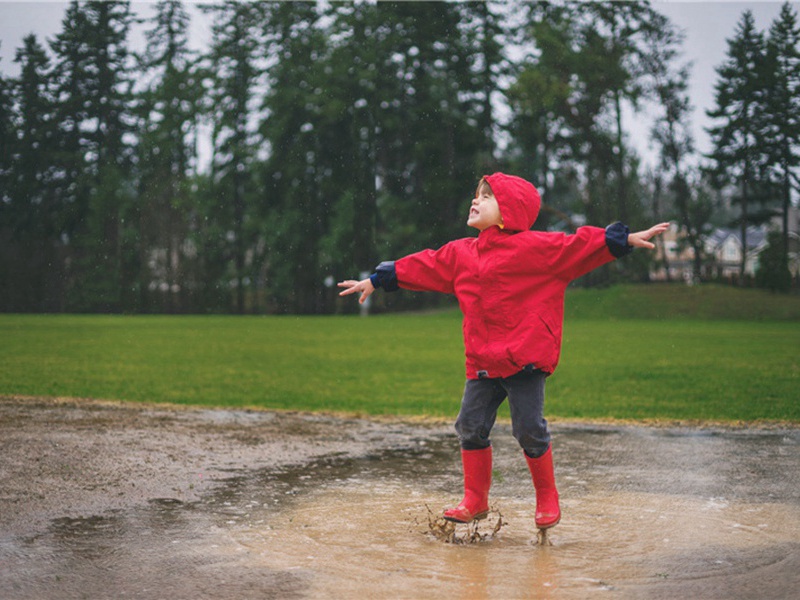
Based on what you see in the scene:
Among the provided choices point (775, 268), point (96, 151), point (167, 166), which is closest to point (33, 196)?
point (96, 151)

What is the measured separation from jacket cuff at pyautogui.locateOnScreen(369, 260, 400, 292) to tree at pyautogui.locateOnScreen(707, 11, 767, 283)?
4082 centimetres

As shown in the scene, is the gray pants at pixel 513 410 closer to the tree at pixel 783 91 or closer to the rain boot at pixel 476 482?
the rain boot at pixel 476 482

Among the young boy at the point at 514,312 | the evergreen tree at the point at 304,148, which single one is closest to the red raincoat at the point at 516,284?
the young boy at the point at 514,312

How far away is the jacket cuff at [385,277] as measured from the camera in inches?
196

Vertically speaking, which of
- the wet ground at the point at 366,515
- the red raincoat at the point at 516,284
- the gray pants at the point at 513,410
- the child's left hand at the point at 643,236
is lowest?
the wet ground at the point at 366,515

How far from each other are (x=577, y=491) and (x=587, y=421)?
3.84 m

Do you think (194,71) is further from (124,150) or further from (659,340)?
(659,340)

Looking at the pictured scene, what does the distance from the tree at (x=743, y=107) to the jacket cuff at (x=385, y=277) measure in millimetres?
40816

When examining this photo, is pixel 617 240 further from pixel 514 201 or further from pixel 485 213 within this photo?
pixel 485 213

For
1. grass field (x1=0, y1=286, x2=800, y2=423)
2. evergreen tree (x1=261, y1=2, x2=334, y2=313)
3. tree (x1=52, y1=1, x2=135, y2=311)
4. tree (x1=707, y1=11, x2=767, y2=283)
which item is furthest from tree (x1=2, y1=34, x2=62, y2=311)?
tree (x1=707, y1=11, x2=767, y2=283)

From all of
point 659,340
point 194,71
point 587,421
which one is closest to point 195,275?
point 194,71

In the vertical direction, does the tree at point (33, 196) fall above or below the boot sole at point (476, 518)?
above

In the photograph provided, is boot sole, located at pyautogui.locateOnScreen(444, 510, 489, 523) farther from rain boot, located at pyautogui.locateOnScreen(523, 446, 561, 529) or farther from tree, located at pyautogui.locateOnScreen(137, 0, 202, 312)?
tree, located at pyautogui.locateOnScreen(137, 0, 202, 312)

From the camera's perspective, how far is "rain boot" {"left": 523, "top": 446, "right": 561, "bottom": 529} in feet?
14.6
